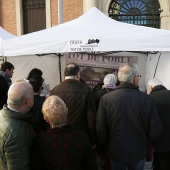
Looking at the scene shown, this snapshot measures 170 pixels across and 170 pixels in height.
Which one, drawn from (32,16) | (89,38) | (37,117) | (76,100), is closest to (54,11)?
(32,16)

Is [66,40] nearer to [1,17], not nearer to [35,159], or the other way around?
[35,159]

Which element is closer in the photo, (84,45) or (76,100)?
(76,100)

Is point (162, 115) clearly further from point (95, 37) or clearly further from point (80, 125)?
point (95, 37)

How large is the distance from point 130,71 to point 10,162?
166cm

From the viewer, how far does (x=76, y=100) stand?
11.2 ft

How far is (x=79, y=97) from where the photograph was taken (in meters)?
3.43

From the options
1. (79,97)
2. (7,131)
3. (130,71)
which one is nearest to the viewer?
(7,131)

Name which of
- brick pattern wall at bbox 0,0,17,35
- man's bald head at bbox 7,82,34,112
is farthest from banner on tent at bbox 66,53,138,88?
brick pattern wall at bbox 0,0,17,35

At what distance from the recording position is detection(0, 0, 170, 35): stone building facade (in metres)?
12.2

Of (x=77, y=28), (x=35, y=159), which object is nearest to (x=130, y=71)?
(x=35, y=159)

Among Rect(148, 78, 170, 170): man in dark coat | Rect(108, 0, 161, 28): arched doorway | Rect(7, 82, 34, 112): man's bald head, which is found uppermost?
Rect(108, 0, 161, 28): arched doorway

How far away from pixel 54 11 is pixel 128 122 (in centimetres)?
1104

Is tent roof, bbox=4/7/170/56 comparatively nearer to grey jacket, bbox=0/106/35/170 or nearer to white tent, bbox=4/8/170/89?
white tent, bbox=4/8/170/89

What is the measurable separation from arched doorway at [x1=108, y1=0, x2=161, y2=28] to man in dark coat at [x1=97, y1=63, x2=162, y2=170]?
1009 cm
